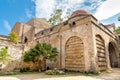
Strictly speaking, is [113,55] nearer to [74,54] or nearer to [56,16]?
[74,54]

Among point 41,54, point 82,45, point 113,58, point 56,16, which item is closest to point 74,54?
point 82,45

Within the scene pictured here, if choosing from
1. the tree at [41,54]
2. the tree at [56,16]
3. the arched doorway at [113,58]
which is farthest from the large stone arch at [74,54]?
the tree at [56,16]

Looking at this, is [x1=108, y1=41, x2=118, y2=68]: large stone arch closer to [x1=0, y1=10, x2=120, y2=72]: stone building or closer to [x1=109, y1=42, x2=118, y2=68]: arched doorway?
[x1=109, y1=42, x2=118, y2=68]: arched doorway

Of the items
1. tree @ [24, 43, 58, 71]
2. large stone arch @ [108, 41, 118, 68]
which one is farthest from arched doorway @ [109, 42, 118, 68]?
tree @ [24, 43, 58, 71]

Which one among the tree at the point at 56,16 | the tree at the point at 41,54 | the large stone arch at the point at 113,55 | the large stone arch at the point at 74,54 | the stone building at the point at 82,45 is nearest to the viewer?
the stone building at the point at 82,45

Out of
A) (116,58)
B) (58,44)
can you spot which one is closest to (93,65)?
(58,44)

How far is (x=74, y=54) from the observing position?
44.9 ft

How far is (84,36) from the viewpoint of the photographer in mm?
13031

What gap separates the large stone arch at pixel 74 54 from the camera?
12.8 meters

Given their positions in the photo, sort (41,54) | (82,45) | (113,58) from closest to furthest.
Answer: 1. (82,45)
2. (41,54)
3. (113,58)

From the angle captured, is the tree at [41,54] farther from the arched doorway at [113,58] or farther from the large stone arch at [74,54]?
the arched doorway at [113,58]

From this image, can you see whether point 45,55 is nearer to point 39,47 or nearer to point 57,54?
point 39,47

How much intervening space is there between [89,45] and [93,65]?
2.27m

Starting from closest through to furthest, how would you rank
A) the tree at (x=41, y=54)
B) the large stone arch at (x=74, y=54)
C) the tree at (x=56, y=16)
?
1. the large stone arch at (x=74, y=54)
2. the tree at (x=41, y=54)
3. the tree at (x=56, y=16)
